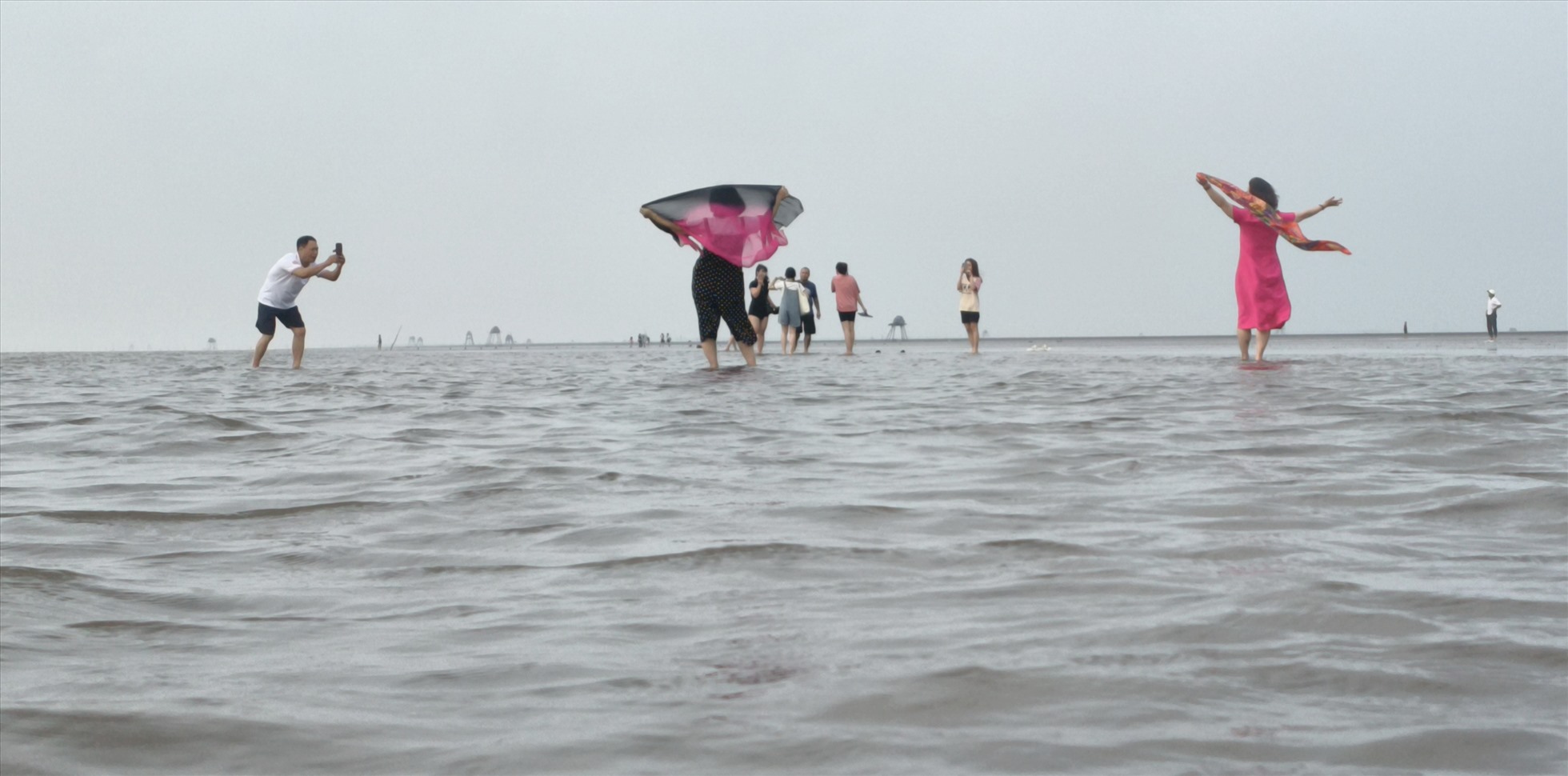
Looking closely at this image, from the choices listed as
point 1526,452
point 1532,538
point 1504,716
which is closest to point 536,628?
point 1504,716

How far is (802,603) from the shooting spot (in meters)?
2.84

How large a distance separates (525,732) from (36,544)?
7.97 feet

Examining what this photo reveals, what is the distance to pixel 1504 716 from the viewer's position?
1.99 m

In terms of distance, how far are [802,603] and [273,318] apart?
48.8ft

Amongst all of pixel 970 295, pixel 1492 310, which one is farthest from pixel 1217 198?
pixel 1492 310

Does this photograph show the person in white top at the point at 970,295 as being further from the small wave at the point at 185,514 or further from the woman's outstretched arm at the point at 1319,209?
the small wave at the point at 185,514

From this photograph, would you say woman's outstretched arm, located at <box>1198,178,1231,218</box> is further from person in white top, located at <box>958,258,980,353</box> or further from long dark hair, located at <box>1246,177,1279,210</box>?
person in white top, located at <box>958,258,980,353</box>

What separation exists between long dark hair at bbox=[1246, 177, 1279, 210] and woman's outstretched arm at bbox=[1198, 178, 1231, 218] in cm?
26

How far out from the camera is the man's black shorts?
16188 millimetres

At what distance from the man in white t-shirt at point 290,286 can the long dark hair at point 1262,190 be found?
32.5 feet

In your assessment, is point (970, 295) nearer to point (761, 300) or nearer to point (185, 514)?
point (761, 300)

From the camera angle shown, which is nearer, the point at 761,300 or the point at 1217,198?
the point at 1217,198

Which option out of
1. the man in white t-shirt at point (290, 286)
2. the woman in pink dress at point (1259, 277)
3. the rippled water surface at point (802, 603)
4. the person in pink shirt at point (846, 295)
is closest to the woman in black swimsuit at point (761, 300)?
the person in pink shirt at point (846, 295)

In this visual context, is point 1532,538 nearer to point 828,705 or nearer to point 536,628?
point 828,705
